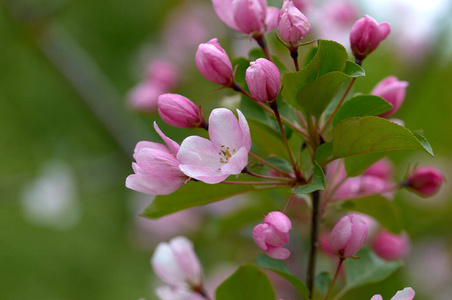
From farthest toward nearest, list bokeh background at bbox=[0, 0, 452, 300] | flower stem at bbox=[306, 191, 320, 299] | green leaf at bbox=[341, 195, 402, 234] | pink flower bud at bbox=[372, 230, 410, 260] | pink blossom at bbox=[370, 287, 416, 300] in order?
bokeh background at bbox=[0, 0, 452, 300] < pink flower bud at bbox=[372, 230, 410, 260] < green leaf at bbox=[341, 195, 402, 234] < flower stem at bbox=[306, 191, 320, 299] < pink blossom at bbox=[370, 287, 416, 300]

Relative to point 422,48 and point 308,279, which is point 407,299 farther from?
point 422,48

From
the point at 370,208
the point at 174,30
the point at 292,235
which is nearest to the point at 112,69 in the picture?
the point at 174,30

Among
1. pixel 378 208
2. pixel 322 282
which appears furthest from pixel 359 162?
pixel 322 282

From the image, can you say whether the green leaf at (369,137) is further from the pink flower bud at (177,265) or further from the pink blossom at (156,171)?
the pink flower bud at (177,265)

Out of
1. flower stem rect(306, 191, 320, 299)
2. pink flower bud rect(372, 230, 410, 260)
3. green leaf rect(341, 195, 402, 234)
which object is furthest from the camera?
pink flower bud rect(372, 230, 410, 260)

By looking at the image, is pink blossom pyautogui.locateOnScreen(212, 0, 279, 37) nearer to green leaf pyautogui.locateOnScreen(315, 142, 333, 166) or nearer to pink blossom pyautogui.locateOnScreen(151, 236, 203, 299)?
green leaf pyautogui.locateOnScreen(315, 142, 333, 166)

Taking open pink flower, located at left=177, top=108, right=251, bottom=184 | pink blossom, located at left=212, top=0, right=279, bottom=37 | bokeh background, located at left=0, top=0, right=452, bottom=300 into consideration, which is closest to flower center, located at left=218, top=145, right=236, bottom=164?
open pink flower, located at left=177, top=108, right=251, bottom=184

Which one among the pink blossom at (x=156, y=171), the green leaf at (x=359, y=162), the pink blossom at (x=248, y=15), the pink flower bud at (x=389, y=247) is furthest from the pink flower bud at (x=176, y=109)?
the pink flower bud at (x=389, y=247)
